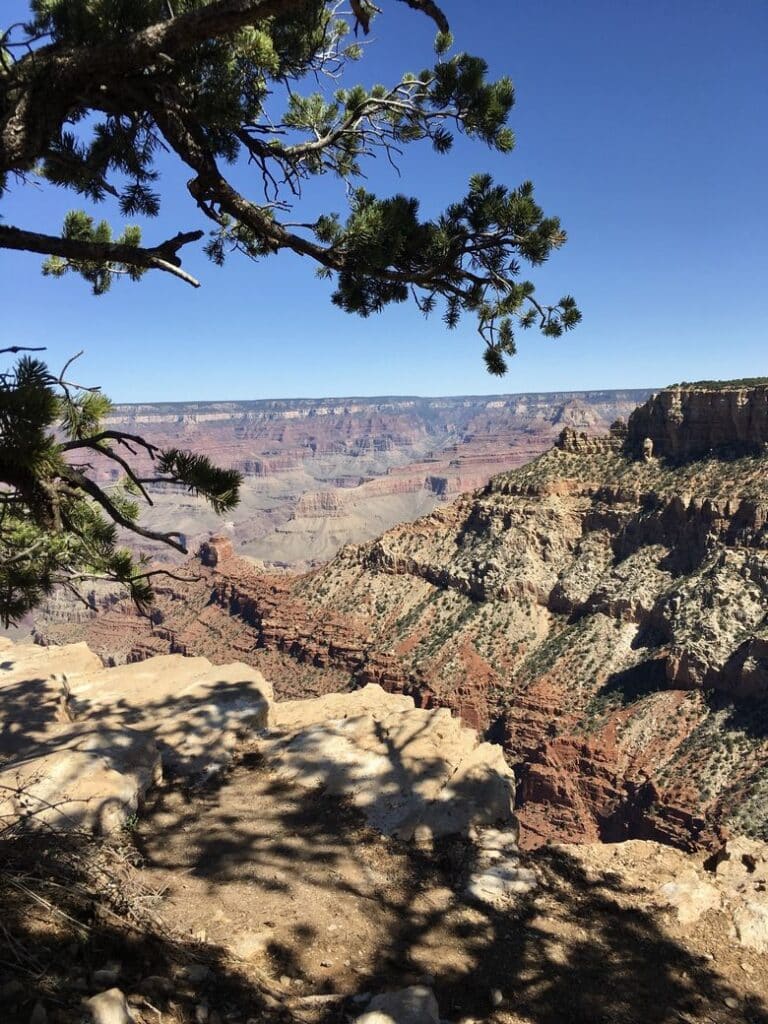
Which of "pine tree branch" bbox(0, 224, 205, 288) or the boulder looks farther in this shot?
the boulder

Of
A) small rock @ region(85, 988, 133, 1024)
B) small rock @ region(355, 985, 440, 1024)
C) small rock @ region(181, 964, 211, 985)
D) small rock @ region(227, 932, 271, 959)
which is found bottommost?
small rock @ region(227, 932, 271, 959)

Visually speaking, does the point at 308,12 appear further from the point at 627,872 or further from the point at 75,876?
the point at 627,872

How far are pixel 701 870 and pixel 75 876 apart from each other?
7.55 m

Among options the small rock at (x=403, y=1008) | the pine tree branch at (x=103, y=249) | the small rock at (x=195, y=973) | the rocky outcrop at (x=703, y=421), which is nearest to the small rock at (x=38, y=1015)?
the small rock at (x=195, y=973)

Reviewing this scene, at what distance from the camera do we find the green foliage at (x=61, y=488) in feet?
12.1

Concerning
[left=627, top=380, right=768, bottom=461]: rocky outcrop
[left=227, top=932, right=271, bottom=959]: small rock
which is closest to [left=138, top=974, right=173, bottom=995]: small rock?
[left=227, top=932, right=271, bottom=959]: small rock

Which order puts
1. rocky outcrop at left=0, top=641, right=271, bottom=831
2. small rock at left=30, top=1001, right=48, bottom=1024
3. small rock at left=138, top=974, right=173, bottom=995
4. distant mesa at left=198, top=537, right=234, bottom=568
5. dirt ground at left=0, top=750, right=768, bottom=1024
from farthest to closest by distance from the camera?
distant mesa at left=198, top=537, right=234, bottom=568, rocky outcrop at left=0, top=641, right=271, bottom=831, dirt ground at left=0, top=750, right=768, bottom=1024, small rock at left=138, top=974, right=173, bottom=995, small rock at left=30, top=1001, right=48, bottom=1024

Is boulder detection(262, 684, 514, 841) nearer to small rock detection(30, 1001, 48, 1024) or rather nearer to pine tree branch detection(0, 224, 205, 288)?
small rock detection(30, 1001, 48, 1024)

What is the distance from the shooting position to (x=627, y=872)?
8203 mm

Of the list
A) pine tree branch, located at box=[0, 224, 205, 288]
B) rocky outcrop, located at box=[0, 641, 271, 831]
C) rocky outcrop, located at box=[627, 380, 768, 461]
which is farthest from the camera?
rocky outcrop, located at box=[627, 380, 768, 461]

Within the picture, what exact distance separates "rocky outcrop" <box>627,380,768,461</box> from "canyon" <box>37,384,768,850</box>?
175mm

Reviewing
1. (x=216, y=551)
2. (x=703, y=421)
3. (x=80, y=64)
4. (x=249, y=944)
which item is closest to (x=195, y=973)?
(x=249, y=944)

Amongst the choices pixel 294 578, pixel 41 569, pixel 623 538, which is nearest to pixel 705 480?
pixel 623 538

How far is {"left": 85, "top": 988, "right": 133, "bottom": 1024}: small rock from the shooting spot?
3.51 m
